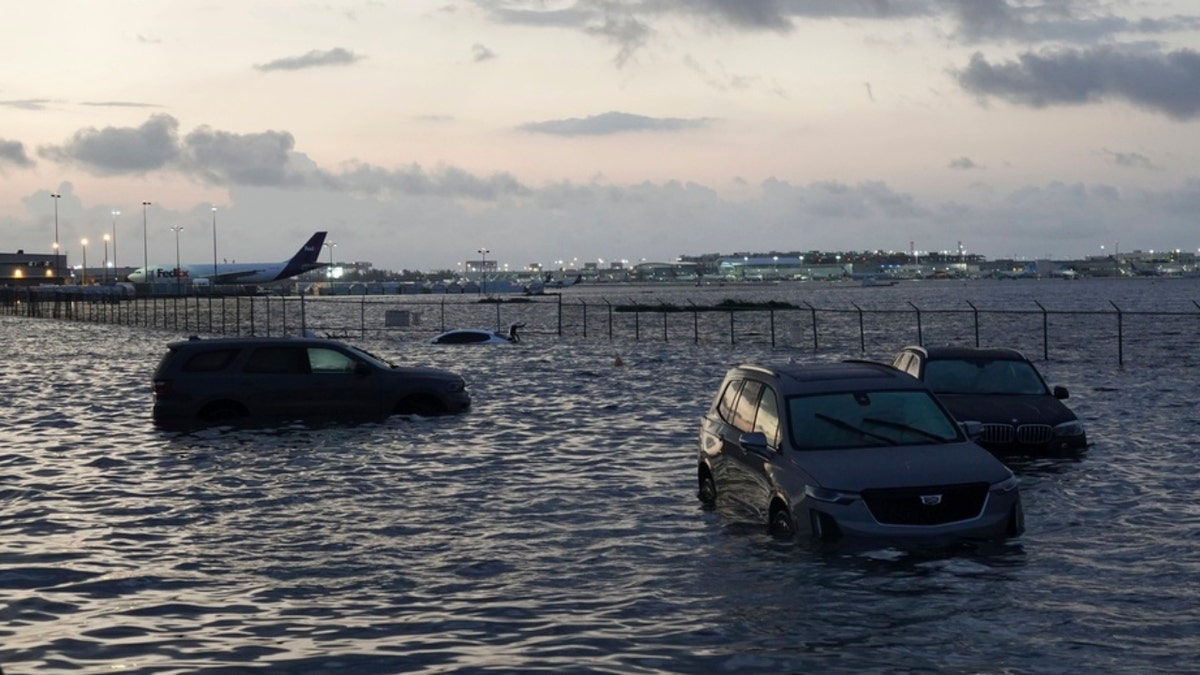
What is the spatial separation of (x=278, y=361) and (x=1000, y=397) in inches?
456

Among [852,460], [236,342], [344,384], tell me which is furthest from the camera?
[344,384]

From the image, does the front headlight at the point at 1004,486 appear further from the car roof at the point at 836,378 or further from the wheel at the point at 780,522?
the wheel at the point at 780,522

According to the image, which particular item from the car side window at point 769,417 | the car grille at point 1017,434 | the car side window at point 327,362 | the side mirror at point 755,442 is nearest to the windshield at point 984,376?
the car grille at point 1017,434

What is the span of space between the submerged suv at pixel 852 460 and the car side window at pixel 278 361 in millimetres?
10651

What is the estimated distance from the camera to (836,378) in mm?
12961

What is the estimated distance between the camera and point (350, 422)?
23125 millimetres

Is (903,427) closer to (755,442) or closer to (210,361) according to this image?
(755,442)

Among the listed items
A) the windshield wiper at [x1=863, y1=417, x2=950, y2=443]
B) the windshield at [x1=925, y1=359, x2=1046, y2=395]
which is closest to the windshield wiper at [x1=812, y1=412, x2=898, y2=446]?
the windshield wiper at [x1=863, y1=417, x2=950, y2=443]

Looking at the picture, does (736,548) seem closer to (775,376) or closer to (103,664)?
(775,376)

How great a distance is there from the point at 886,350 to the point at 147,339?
31.9m

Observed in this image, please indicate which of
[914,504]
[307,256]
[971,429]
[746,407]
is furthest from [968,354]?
[307,256]

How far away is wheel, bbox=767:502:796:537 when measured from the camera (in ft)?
38.8

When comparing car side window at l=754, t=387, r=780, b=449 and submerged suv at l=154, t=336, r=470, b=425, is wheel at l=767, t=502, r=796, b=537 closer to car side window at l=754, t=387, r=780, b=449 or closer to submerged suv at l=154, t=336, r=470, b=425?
car side window at l=754, t=387, r=780, b=449

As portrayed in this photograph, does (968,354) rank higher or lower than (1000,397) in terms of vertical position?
higher
